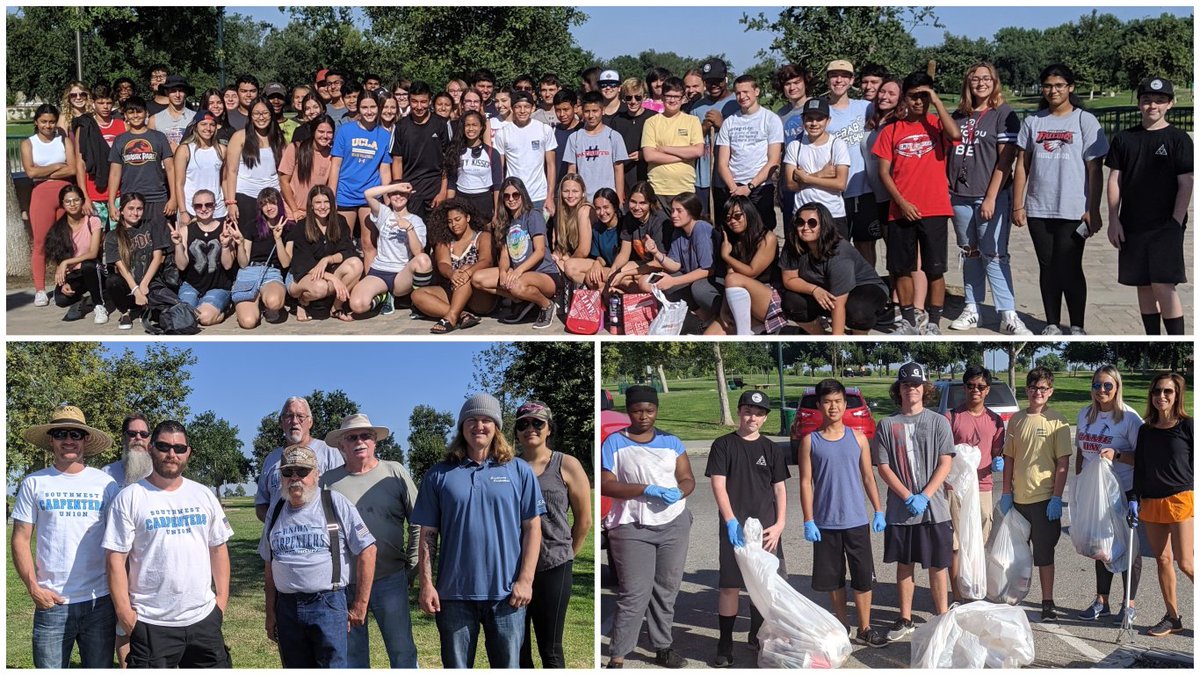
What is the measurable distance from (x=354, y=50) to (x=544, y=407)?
73.5ft

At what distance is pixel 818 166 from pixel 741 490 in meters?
2.79

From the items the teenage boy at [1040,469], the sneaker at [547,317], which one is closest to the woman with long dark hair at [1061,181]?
the teenage boy at [1040,469]

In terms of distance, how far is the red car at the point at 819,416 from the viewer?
608cm

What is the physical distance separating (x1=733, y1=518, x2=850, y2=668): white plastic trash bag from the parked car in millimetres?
581

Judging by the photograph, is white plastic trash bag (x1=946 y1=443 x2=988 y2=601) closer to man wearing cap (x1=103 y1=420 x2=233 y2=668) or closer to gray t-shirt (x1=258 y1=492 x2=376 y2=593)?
gray t-shirt (x1=258 y1=492 x2=376 y2=593)

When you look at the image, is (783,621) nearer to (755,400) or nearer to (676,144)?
(755,400)

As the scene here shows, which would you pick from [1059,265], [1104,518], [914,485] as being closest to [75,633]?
[914,485]

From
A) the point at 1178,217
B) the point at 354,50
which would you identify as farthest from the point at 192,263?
the point at 354,50

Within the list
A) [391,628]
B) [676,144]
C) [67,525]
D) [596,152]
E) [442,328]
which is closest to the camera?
[67,525]

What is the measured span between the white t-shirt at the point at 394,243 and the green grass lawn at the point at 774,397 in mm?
2624

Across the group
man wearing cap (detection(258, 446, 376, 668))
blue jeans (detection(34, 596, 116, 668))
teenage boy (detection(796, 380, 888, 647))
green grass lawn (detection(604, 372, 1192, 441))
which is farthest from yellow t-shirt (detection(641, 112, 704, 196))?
blue jeans (detection(34, 596, 116, 668))

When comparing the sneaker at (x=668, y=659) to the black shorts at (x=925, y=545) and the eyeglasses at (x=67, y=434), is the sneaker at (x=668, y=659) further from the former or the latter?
the eyeglasses at (x=67, y=434)

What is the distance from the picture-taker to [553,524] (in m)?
5.50

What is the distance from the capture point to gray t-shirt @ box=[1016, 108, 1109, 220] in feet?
23.4
